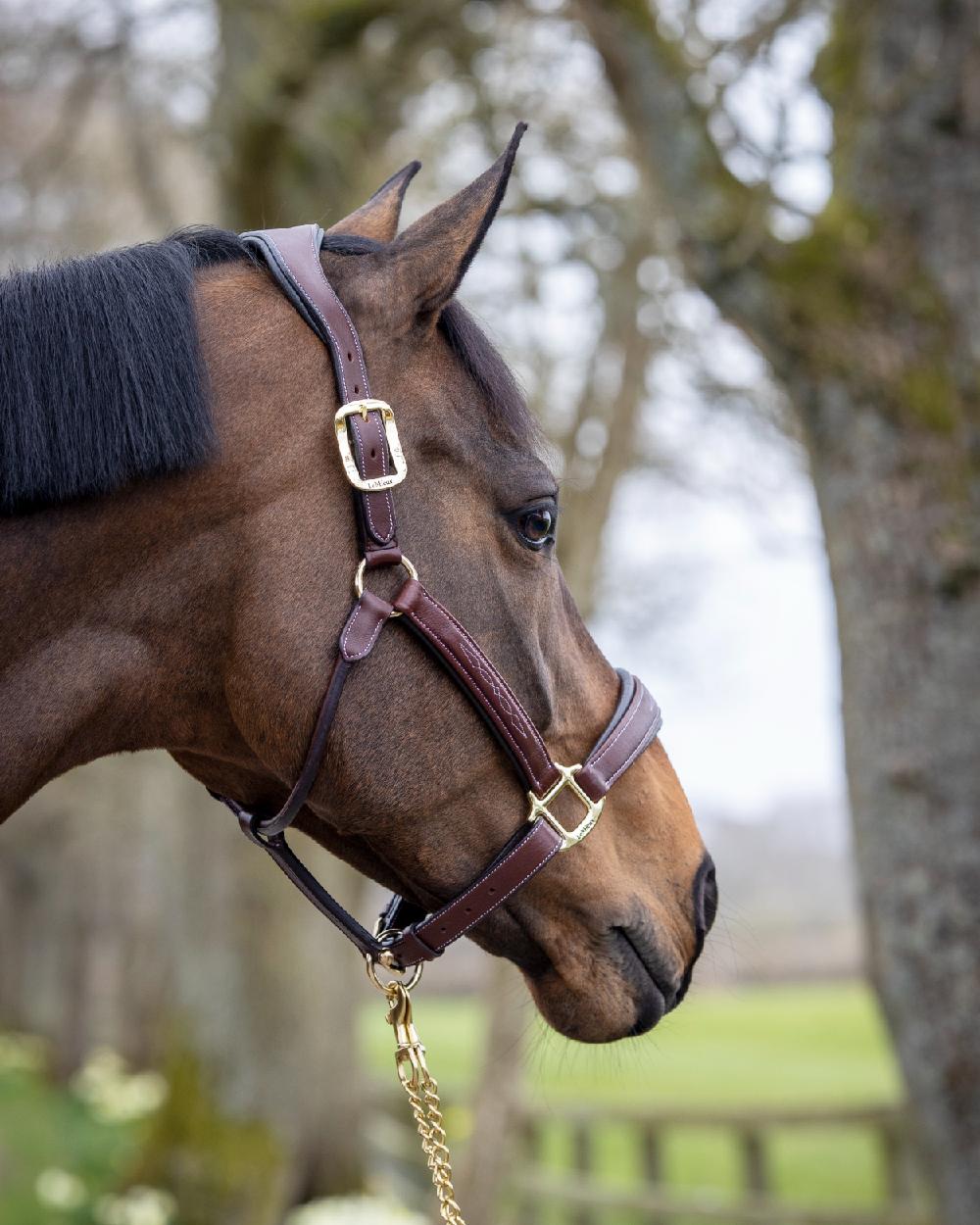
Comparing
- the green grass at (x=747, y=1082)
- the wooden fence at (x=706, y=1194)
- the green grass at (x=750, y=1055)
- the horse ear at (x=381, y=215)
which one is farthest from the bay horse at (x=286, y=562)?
the green grass at (x=750, y=1055)

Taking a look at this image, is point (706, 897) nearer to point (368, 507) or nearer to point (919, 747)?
point (368, 507)

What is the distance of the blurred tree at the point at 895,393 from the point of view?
4.38 m

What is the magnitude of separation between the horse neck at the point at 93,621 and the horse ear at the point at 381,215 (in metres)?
0.80

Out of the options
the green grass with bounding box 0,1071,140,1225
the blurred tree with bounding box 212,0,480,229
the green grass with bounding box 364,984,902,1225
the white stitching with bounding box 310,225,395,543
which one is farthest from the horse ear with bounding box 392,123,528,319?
the green grass with bounding box 0,1071,140,1225

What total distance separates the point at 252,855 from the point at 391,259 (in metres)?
6.39

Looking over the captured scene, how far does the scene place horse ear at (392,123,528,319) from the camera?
213 centimetres

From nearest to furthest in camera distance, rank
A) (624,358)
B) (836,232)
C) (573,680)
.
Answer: (573,680) → (836,232) → (624,358)

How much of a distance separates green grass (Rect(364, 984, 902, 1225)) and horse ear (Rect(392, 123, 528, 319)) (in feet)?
25.8

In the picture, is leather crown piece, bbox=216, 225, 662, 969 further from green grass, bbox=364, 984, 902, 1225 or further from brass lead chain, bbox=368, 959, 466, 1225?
green grass, bbox=364, 984, 902, 1225

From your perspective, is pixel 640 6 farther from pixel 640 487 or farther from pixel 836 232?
pixel 640 487

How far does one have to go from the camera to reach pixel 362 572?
2061 mm

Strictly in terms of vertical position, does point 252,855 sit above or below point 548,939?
below

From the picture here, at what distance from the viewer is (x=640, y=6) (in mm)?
5223

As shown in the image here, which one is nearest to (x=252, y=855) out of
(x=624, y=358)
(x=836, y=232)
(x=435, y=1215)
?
(x=435, y=1215)
